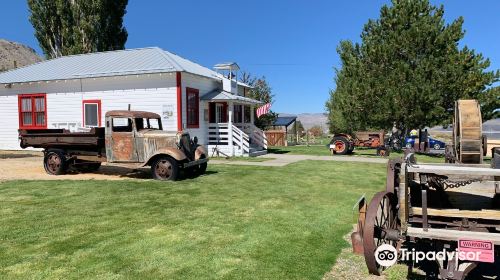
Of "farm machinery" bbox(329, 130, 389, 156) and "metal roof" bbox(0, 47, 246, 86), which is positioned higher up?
"metal roof" bbox(0, 47, 246, 86)

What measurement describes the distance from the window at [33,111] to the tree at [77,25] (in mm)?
9903

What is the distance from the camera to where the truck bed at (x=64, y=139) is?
37.1 feet

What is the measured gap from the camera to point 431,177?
13.8 feet

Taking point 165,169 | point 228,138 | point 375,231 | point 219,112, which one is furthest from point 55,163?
point 375,231

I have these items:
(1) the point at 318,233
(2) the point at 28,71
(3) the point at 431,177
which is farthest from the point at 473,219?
(2) the point at 28,71

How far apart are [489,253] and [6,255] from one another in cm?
560

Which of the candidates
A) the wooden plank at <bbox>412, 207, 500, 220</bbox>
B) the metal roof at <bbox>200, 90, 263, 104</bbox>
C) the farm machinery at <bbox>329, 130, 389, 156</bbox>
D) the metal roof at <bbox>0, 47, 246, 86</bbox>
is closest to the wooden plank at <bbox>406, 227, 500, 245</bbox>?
the wooden plank at <bbox>412, 207, 500, 220</bbox>

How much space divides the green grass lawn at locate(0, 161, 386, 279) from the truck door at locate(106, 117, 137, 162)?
1.05m

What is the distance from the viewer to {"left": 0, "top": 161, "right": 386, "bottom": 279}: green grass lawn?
4.43 m

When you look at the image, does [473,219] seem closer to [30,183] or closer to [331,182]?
[331,182]

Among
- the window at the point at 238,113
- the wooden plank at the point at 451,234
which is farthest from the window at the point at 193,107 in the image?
the wooden plank at the point at 451,234

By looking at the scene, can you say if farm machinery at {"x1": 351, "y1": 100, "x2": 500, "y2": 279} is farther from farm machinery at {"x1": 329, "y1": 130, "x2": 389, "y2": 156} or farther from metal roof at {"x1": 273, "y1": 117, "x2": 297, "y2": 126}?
metal roof at {"x1": 273, "y1": 117, "x2": 297, "y2": 126}

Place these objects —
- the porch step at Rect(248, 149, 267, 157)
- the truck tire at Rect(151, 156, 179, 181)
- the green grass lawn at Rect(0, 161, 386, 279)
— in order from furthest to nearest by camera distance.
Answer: the porch step at Rect(248, 149, 267, 157) < the truck tire at Rect(151, 156, 179, 181) < the green grass lawn at Rect(0, 161, 386, 279)

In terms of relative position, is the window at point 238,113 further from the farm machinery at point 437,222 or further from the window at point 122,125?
the farm machinery at point 437,222
